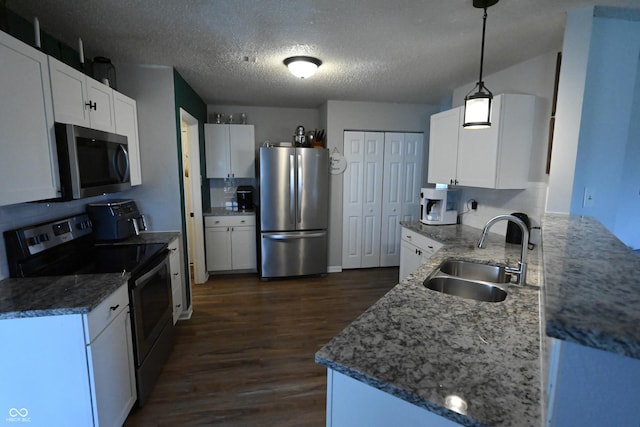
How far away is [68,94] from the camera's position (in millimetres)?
1773

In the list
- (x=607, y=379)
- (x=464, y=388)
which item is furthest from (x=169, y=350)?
(x=607, y=379)

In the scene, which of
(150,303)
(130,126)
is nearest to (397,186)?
(130,126)

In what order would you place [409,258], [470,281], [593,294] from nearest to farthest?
[593,294]
[470,281]
[409,258]

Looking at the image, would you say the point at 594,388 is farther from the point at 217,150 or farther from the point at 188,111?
the point at 217,150

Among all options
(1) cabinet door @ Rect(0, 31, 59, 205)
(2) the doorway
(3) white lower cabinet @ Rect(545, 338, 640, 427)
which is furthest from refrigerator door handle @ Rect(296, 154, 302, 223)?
(3) white lower cabinet @ Rect(545, 338, 640, 427)

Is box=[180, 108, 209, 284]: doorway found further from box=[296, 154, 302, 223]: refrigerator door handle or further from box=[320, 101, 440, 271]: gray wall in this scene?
box=[320, 101, 440, 271]: gray wall

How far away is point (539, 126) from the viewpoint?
8.11 ft

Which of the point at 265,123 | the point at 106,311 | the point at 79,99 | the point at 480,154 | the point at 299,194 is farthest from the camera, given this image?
the point at 265,123

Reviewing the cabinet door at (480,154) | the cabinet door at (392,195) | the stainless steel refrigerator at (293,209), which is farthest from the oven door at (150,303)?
the cabinet door at (392,195)

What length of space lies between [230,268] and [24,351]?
112 inches

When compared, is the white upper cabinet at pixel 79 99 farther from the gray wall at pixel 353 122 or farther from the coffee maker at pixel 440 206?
the coffee maker at pixel 440 206

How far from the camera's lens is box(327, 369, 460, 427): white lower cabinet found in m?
0.83

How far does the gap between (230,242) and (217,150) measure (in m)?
1.30

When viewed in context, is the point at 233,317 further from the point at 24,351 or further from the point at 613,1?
the point at 613,1
